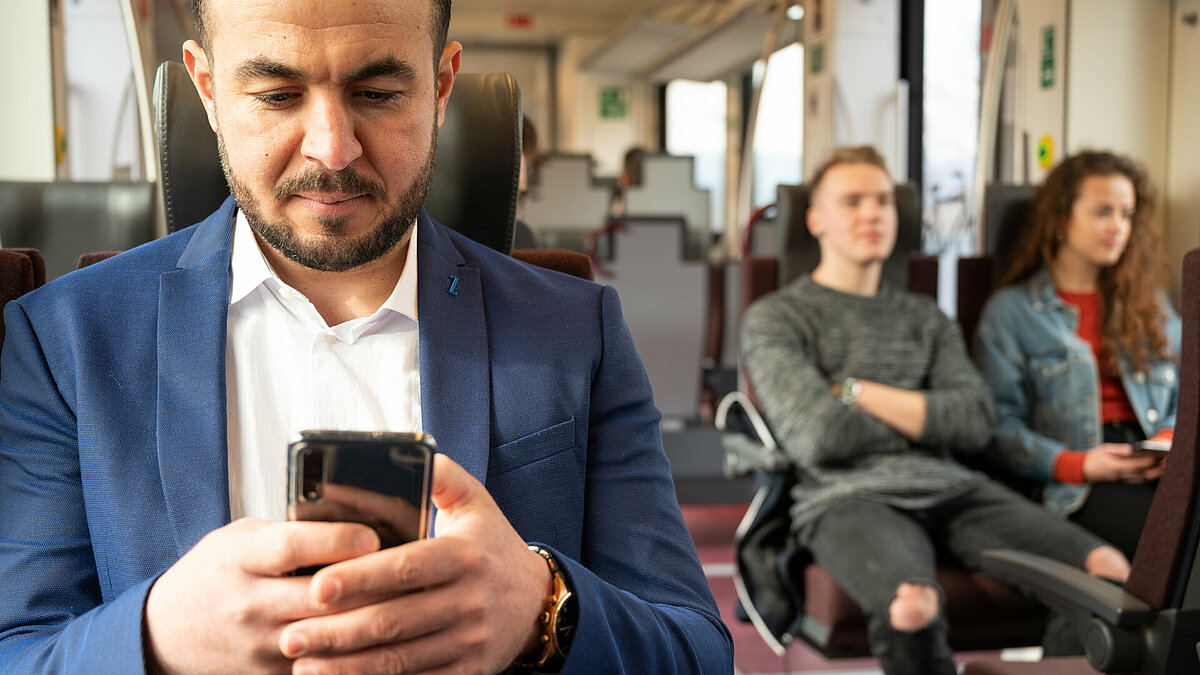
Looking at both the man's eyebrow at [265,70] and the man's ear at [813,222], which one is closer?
the man's eyebrow at [265,70]

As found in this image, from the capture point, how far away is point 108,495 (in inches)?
33.4

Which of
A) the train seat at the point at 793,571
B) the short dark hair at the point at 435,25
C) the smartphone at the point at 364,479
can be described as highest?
the short dark hair at the point at 435,25

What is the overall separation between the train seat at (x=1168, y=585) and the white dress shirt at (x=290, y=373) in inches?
36.1

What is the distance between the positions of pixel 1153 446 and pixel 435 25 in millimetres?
1954

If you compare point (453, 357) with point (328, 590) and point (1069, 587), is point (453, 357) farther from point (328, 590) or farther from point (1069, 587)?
point (1069, 587)

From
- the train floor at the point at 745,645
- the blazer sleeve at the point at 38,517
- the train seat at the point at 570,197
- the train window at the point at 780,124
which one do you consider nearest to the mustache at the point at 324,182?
the blazer sleeve at the point at 38,517

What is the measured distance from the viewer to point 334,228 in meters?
0.89

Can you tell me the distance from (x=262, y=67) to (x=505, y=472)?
40 centimetres

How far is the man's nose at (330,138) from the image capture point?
0.84 m

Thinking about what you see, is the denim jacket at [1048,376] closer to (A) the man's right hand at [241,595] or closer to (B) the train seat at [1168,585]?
(B) the train seat at [1168,585]

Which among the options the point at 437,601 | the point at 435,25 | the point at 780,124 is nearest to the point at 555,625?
the point at 437,601

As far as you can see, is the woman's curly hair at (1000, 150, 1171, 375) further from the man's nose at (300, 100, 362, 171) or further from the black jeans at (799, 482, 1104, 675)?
the man's nose at (300, 100, 362, 171)

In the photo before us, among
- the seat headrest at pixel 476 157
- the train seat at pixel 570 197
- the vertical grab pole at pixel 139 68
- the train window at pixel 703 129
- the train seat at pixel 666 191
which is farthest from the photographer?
the train window at pixel 703 129

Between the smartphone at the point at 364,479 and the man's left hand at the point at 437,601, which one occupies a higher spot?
the smartphone at the point at 364,479
